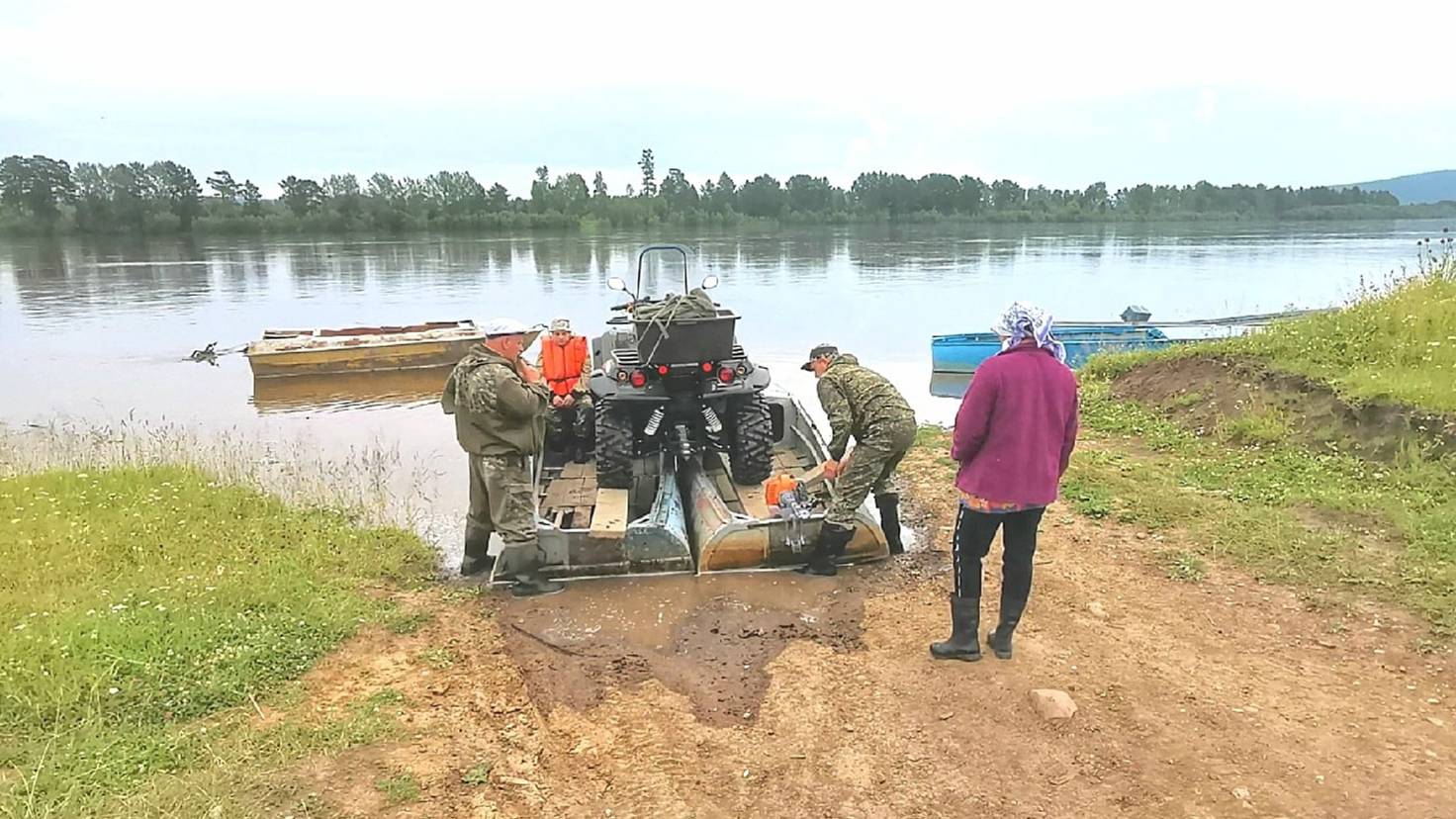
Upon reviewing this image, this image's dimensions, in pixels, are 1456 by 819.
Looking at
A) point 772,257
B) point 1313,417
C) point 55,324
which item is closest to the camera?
point 1313,417

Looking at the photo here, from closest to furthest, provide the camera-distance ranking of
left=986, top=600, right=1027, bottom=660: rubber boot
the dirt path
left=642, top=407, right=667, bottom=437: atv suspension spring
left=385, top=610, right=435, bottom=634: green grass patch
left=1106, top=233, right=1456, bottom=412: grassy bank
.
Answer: the dirt path, left=986, top=600, right=1027, bottom=660: rubber boot, left=385, top=610, right=435, bottom=634: green grass patch, left=642, top=407, right=667, bottom=437: atv suspension spring, left=1106, top=233, right=1456, bottom=412: grassy bank

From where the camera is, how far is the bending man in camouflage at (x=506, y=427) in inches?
221

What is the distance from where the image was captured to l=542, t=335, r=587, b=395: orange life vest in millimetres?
8203

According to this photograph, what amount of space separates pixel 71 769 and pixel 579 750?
194 centimetres

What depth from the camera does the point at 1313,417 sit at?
8.07 m

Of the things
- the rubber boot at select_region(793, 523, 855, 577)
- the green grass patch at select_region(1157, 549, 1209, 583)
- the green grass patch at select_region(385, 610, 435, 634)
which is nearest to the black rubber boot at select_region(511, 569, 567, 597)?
the green grass patch at select_region(385, 610, 435, 634)

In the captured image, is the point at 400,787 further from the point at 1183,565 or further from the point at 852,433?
the point at 1183,565

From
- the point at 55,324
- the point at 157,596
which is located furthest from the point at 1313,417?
the point at 55,324

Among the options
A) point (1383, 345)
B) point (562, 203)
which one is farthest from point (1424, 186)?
point (1383, 345)

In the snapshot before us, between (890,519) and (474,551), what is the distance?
9.55 feet

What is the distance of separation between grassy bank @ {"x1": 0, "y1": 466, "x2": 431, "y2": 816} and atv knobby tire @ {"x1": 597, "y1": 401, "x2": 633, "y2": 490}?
1487 mm

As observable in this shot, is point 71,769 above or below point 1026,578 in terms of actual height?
below

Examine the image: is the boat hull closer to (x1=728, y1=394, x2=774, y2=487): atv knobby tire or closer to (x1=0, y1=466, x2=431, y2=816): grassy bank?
(x1=0, y1=466, x2=431, y2=816): grassy bank

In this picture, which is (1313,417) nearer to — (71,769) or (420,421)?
(71,769)
